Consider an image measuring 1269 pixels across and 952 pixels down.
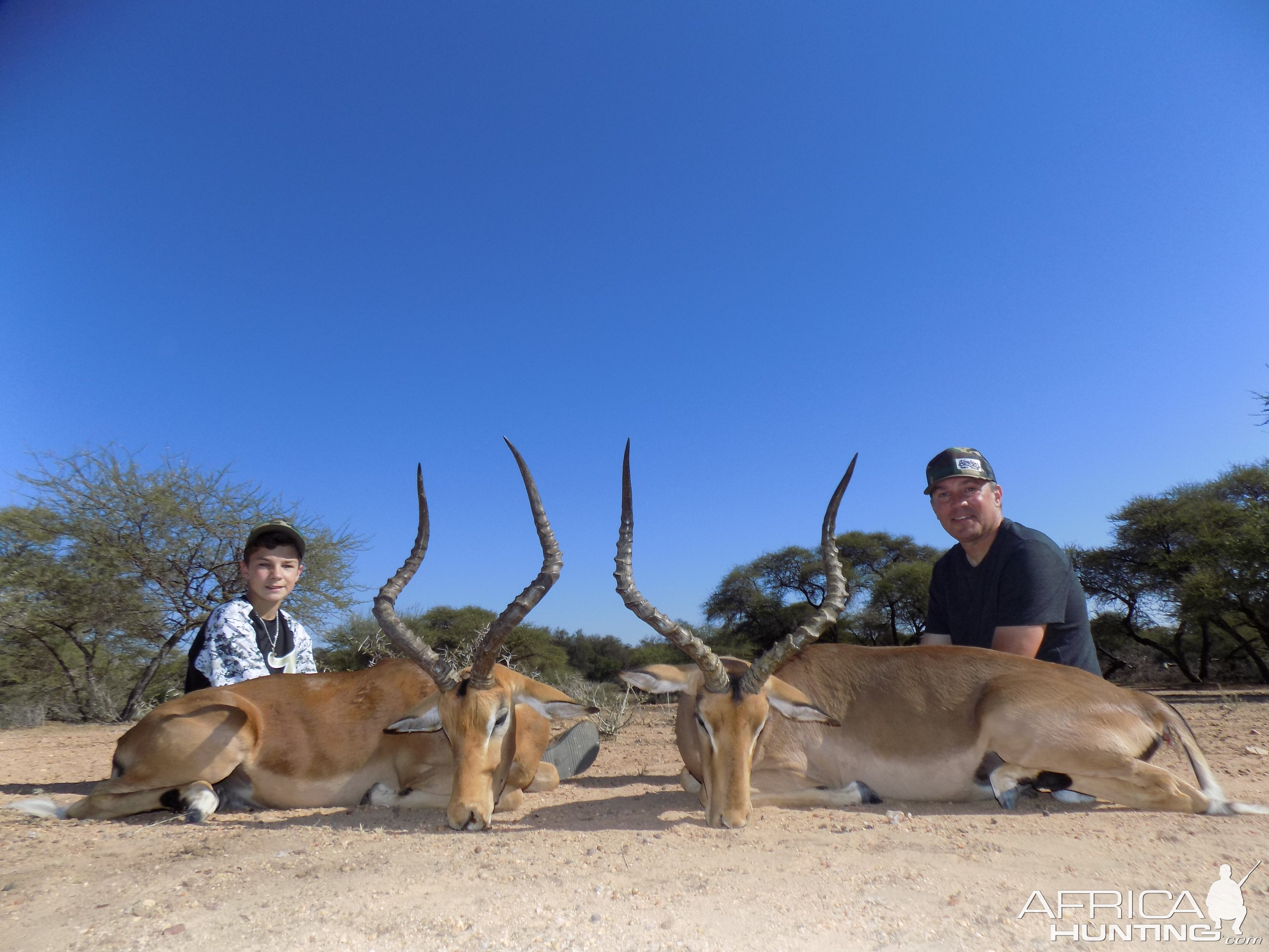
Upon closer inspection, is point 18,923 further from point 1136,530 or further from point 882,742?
point 1136,530

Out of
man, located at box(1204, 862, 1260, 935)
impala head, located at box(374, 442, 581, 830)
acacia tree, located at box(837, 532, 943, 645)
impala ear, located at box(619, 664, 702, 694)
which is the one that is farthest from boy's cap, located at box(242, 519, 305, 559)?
acacia tree, located at box(837, 532, 943, 645)

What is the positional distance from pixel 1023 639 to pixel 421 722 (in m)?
4.35

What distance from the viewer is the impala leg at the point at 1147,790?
4.42 meters

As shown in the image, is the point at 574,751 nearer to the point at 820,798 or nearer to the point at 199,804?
the point at 820,798

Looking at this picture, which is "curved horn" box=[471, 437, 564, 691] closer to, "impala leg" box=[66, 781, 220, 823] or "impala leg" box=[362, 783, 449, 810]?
"impala leg" box=[362, 783, 449, 810]

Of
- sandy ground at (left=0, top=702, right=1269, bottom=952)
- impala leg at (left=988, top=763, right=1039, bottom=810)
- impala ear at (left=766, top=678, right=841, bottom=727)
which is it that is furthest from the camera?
impala ear at (left=766, top=678, right=841, bottom=727)

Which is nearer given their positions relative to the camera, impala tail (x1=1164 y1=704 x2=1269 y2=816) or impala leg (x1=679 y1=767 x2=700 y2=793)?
impala tail (x1=1164 y1=704 x2=1269 y2=816)

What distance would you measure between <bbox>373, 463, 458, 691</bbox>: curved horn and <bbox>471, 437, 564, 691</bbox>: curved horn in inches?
7.8

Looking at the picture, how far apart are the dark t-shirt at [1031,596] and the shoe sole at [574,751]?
135 inches

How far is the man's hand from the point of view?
18.9 ft

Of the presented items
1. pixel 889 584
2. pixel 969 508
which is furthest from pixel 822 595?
pixel 969 508

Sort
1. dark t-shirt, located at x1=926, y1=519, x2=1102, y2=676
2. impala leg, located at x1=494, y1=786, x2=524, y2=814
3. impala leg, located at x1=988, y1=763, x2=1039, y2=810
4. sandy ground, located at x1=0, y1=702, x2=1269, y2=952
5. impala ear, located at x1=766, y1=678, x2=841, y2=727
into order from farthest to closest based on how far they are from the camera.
Answer: dark t-shirt, located at x1=926, y1=519, x2=1102, y2=676 → impala leg, located at x1=494, y1=786, x2=524, y2=814 → impala ear, located at x1=766, y1=678, x2=841, y2=727 → impala leg, located at x1=988, y1=763, x2=1039, y2=810 → sandy ground, located at x1=0, y1=702, x2=1269, y2=952

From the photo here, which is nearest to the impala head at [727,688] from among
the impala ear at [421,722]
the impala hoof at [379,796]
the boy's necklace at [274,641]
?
the impala ear at [421,722]

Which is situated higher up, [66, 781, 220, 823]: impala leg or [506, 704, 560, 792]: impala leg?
[506, 704, 560, 792]: impala leg
